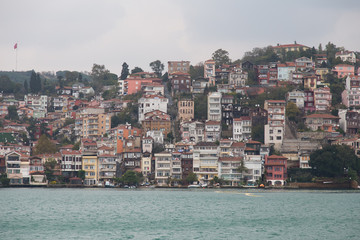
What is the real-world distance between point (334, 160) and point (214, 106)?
2782 centimetres

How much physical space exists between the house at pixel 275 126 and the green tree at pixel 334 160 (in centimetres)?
980

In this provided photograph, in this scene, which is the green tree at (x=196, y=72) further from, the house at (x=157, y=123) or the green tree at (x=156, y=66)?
the house at (x=157, y=123)

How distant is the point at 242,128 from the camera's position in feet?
346

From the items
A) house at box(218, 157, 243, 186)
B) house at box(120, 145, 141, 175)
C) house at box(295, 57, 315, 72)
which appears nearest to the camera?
house at box(218, 157, 243, 186)

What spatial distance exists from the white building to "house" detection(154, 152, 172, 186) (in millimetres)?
15997

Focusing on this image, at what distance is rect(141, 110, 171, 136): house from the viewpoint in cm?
10881

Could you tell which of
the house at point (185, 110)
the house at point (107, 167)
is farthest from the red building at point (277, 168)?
the house at point (185, 110)

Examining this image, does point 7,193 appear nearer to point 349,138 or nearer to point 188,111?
point 188,111

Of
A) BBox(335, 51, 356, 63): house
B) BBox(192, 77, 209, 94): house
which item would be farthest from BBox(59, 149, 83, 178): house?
BBox(335, 51, 356, 63): house

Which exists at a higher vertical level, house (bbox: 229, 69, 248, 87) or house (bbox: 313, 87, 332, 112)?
house (bbox: 229, 69, 248, 87)

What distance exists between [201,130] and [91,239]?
61.1 metres

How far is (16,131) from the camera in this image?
116 m

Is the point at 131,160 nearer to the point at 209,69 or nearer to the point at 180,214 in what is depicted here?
the point at 209,69

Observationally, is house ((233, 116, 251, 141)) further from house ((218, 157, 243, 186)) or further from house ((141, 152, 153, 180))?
house ((141, 152, 153, 180))
